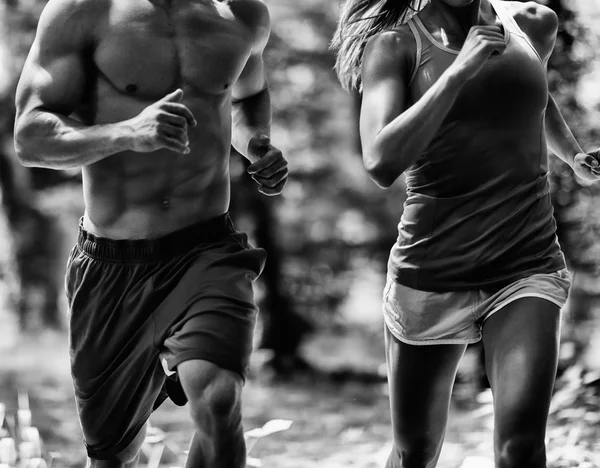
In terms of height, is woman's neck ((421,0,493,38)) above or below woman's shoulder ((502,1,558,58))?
above

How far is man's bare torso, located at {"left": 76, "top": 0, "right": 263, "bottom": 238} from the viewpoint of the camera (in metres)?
2.67

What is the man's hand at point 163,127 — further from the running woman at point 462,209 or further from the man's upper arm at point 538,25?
the man's upper arm at point 538,25

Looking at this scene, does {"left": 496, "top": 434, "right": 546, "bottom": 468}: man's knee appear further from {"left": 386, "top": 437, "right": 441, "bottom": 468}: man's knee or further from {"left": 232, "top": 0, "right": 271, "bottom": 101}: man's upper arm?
{"left": 232, "top": 0, "right": 271, "bottom": 101}: man's upper arm

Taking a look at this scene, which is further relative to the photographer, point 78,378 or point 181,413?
point 181,413

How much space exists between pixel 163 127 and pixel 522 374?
1.03 meters

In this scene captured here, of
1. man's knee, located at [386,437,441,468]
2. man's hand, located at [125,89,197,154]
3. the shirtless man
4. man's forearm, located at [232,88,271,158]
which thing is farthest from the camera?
man's forearm, located at [232,88,271,158]

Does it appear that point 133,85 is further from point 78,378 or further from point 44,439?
point 44,439

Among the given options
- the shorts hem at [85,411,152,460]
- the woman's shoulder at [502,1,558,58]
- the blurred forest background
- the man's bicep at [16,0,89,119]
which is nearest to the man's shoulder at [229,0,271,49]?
the man's bicep at [16,0,89,119]

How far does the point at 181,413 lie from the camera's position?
6.88 m

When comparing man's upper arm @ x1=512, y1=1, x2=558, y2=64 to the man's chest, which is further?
man's upper arm @ x1=512, y1=1, x2=558, y2=64

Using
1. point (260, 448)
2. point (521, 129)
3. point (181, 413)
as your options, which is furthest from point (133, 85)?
point (181, 413)

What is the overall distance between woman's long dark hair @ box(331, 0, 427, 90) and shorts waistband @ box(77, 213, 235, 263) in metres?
0.55

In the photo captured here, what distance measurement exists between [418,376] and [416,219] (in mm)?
420

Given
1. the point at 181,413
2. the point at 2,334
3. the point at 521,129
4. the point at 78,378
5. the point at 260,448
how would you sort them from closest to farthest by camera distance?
1. the point at 521,129
2. the point at 78,378
3. the point at 260,448
4. the point at 181,413
5. the point at 2,334
